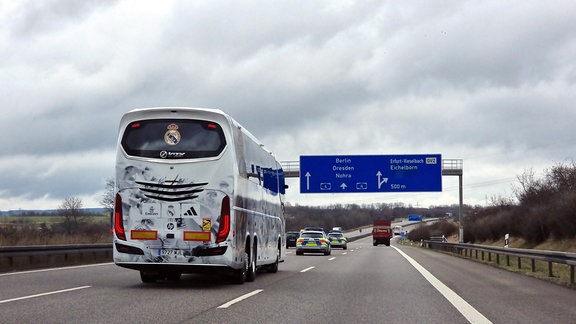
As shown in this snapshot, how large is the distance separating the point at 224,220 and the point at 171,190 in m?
1.19

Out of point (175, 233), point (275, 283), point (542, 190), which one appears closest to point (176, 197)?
point (175, 233)

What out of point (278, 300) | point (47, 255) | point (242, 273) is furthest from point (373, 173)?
point (278, 300)

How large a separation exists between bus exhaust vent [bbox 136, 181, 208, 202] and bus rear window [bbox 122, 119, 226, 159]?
574 millimetres

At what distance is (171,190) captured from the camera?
13672 mm

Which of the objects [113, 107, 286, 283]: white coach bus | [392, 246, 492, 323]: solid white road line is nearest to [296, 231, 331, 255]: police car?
[392, 246, 492, 323]: solid white road line

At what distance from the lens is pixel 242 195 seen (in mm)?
14602

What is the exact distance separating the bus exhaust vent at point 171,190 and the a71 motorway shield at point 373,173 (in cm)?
3263

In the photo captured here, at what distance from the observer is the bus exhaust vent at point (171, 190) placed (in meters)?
13.6

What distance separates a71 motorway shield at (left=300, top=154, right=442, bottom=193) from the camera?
4534 centimetres

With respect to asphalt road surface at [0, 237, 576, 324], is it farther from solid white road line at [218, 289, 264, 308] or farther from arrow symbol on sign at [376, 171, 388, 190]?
arrow symbol on sign at [376, 171, 388, 190]

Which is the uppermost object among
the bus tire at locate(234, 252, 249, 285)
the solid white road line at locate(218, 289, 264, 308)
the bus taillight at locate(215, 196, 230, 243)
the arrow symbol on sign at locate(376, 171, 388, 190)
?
the arrow symbol on sign at locate(376, 171, 388, 190)

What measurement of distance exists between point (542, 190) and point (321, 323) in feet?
173

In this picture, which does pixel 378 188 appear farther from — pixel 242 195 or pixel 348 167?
pixel 242 195

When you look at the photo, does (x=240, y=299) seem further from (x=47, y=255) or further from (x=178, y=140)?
(x=47, y=255)
